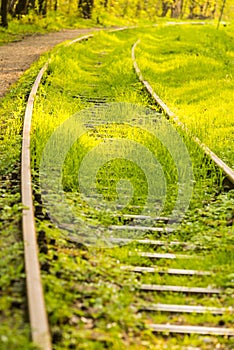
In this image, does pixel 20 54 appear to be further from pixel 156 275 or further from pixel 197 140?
pixel 156 275

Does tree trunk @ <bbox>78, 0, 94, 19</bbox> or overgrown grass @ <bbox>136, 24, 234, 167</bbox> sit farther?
tree trunk @ <bbox>78, 0, 94, 19</bbox>

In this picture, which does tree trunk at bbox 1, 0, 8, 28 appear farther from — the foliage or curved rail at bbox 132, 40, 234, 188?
curved rail at bbox 132, 40, 234, 188

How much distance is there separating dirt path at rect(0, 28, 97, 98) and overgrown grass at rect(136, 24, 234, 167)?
2.81 m

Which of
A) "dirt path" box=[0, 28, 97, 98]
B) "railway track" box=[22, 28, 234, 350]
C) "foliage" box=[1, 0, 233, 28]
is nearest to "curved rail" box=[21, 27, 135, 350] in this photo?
"railway track" box=[22, 28, 234, 350]

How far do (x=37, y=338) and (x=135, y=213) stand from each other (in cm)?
282

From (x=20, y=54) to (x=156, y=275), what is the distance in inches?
580

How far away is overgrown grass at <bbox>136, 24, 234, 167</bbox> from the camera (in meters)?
8.69

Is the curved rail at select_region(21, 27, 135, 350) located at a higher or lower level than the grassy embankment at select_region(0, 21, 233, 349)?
higher

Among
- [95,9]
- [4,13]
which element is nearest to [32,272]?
[4,13]

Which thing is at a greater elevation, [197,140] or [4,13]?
[197,140]

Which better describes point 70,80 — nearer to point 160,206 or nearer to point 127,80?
point 127,80

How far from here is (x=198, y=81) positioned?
14.0 metres

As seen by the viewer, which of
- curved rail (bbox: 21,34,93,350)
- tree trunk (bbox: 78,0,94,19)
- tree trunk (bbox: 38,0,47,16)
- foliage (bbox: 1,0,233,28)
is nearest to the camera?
curved rail (bbox: 21,34,93,350)

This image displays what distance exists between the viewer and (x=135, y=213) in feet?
18.9
